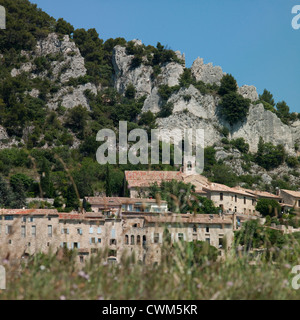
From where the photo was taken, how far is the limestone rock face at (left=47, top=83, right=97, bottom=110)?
68.6 meters

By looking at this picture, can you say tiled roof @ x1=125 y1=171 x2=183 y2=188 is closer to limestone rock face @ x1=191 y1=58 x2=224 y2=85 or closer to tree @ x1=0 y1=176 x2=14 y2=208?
tree @ x1=0 y1=176 x2=14 y2=208

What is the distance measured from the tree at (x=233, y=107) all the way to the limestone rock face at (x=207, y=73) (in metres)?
5.03

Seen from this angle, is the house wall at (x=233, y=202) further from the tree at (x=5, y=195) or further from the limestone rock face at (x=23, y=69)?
the limestone rock face at (x=23, y=69)

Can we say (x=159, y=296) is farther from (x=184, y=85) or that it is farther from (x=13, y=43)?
(x=13, y=43)

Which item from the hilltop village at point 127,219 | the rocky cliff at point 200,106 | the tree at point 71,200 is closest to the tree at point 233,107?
the rocky cliff at point 200,106

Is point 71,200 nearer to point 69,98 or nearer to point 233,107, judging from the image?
point 69,98

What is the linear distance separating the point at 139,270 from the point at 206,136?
207 ft

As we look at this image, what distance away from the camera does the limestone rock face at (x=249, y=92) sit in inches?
2985

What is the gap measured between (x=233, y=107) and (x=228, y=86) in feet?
10.6

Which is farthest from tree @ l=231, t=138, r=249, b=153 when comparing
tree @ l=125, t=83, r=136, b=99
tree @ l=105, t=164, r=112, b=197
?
tree @ l=105, t=164, r=112, b=197

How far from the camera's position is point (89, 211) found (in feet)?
141
